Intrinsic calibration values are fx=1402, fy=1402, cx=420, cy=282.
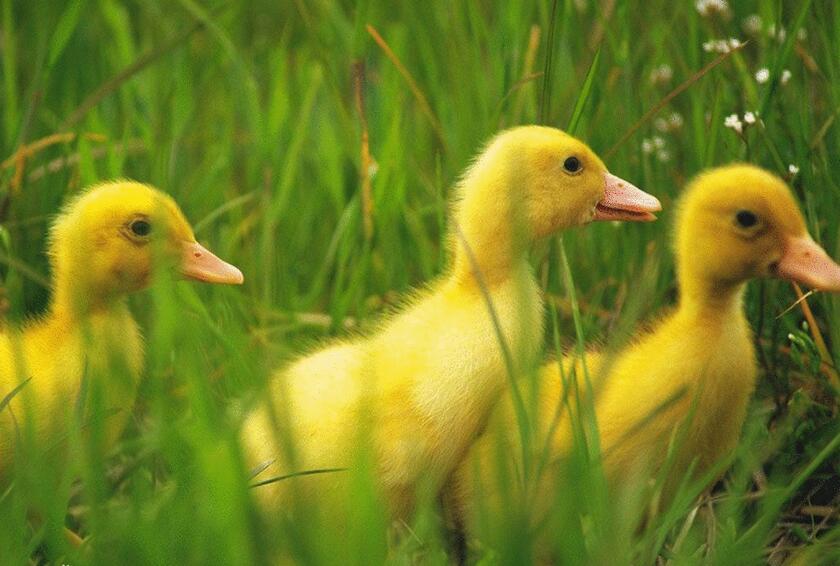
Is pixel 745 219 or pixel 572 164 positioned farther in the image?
pixel 572 164

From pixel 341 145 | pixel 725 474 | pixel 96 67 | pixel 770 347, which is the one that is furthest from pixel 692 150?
pixel 96 67

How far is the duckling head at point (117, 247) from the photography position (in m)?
2.76

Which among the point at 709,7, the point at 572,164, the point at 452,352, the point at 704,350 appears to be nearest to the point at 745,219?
the point at 704,350

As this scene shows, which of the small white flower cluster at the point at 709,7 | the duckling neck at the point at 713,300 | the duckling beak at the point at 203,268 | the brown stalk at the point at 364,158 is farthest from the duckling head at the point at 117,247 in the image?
the small white flower cluster at the point at 709,7

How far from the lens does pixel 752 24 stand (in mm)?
3578

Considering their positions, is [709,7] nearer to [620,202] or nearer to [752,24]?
[752,24]

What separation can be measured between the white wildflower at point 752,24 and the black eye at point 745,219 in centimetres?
108

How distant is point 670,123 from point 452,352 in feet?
3.86

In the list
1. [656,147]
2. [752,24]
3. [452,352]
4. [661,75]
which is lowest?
[452,352]

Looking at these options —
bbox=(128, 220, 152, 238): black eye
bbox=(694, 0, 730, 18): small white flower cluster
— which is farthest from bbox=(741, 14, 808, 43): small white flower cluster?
bbox=(128, 220, 152, 238): black eye

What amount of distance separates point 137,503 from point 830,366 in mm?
1503

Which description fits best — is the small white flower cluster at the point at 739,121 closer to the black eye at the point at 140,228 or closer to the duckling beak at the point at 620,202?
the duckling beak at the point at 620,202

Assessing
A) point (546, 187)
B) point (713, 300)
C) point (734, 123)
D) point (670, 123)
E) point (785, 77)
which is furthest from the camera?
point (670, 123)

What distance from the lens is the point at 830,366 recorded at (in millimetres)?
2850
